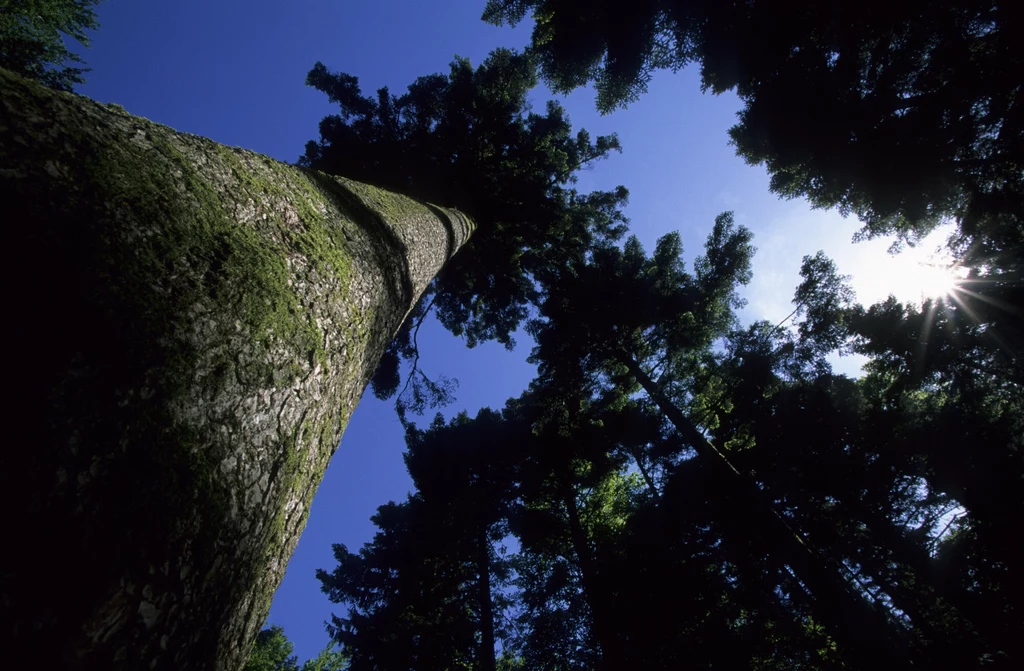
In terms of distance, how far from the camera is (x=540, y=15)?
845 centimetres

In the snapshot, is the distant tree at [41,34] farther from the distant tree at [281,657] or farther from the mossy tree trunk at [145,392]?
the distant tree at [281,657]

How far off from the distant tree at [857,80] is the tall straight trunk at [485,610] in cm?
1287

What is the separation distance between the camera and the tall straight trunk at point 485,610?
11.1m

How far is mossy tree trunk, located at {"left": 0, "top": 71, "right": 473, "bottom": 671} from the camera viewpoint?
79cm

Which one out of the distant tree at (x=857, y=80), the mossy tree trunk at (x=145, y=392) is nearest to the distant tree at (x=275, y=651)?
the mossy tree trunk at (x=145, y=392)

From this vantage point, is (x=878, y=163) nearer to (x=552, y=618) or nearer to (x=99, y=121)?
(x=99, y=121)

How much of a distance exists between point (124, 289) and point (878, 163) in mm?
10084

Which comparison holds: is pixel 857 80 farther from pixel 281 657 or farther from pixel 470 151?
pixel 281 657

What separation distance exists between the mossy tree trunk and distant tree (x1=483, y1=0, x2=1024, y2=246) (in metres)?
8.13

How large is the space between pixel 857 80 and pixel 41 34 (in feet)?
52.2

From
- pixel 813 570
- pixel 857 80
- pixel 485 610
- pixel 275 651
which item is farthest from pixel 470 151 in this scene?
pixel 275 651

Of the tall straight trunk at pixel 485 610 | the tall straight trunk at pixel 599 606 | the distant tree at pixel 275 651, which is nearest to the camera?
the tall straight trunk at pixel 599 606

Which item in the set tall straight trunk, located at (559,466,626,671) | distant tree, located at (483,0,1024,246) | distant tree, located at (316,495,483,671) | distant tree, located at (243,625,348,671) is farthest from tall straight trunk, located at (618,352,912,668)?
distant tree, located at (243,625,348,671)

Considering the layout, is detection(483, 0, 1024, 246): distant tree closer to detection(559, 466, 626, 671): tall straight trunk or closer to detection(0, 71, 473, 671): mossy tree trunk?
detection(0, 71, 473, 671): mossy tree trunk
